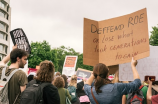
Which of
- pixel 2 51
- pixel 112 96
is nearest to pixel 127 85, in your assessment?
pixel 112 96

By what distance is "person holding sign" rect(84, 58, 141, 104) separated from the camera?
3.09 m

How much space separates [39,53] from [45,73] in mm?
46971

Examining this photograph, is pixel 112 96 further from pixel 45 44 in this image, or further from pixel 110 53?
pixel 45 44

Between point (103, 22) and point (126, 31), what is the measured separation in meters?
0.44

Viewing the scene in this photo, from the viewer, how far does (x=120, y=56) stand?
3527mm

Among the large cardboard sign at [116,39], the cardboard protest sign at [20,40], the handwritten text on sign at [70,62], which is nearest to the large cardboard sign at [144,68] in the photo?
the large cardboard sign at [116,39]

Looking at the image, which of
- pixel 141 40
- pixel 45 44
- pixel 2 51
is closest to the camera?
pixel 141 40

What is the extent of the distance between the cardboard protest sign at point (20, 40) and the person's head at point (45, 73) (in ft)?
4.31

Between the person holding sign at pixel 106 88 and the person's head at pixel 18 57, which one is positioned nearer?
the person holding sign at pixel 106 88

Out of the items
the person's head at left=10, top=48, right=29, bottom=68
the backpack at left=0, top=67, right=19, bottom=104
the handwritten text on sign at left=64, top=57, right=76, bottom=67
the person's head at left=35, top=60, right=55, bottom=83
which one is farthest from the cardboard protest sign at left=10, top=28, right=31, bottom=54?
the handwritten text on sign at left=64, top=57, right=76, bottom=67

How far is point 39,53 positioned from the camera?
50.0m

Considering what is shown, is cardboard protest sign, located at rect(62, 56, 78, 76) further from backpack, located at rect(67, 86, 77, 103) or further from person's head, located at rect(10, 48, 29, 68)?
person's head, located at rect(10, 48, 29, 68)

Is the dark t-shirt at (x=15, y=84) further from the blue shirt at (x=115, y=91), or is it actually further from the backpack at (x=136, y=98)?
the backpack at (x=136, y=98)

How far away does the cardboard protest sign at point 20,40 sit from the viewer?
194 inches
